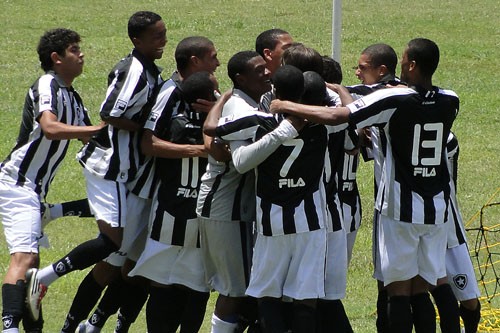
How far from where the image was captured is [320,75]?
23.4 ft

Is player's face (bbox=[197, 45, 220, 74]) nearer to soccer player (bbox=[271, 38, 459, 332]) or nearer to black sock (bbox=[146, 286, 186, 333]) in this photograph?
soccer player (bbox=[271, 38, 459, 332])

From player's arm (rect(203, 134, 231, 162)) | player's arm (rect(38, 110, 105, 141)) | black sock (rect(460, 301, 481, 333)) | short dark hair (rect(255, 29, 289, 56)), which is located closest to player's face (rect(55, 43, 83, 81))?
player's arm (rect(38, 110, 105, 141))

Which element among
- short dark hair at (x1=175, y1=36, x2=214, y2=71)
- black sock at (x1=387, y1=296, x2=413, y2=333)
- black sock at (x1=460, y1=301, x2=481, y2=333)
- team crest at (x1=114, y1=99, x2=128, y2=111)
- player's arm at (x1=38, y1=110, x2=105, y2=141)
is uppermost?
short dark hair at (x1=175, y1=36, x2=214, y2=71)

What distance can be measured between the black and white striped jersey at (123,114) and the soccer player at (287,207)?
2.61 ft

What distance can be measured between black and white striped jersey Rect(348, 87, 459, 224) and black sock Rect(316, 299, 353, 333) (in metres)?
0.66

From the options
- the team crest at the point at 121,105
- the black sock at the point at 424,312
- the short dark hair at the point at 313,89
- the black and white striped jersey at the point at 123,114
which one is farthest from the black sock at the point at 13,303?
the black sock at the point at 424,312

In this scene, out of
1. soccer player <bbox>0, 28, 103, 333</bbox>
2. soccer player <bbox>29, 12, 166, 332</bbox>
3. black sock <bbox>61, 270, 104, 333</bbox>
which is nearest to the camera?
soccer player <bbox>29, 12, 166, 332</bbox>

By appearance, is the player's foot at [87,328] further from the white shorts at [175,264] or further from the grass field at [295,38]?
Answer: the grass field at [295,38]

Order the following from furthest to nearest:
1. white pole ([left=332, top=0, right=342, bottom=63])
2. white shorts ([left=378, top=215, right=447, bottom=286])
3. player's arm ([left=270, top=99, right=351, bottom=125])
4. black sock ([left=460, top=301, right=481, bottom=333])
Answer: white pole ([left=332, top=0, right=342, bottom=63])
black sock ([left=460, top=301, right=481, bottom=333])
white shorts ([left=378, top=215, right=447, bottom=286])
player's arm ([left=270, top=99, right=351, bottom=125])

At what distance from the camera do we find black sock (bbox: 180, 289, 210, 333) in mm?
7531

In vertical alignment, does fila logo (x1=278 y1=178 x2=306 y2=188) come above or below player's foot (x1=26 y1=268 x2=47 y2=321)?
above

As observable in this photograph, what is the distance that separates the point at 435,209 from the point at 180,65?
1.90 metres

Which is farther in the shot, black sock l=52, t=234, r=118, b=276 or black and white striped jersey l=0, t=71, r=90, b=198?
black and white striped jersey l=0, t=71, r=90, b=198

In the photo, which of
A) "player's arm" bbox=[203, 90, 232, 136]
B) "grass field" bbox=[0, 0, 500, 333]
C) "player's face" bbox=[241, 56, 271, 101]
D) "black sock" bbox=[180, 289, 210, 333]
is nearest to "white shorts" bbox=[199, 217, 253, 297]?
"black sock" bbox=[180, 289, 210, 333]
